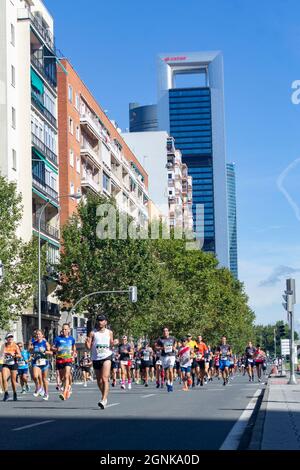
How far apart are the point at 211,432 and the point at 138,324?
5212 centimetres

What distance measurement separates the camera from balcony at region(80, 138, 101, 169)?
79.9 meters

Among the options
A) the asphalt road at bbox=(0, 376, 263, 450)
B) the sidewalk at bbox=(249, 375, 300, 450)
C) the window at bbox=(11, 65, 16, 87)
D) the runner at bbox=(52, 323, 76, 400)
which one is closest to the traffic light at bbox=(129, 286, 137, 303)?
the window at bbox=(11, 65, 16, 87)

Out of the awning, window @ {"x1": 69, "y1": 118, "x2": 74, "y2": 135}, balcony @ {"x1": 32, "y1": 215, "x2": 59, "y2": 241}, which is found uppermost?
the awning

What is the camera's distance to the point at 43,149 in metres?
65.7

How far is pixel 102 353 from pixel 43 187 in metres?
47.1

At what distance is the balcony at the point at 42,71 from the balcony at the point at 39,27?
167 centimetres

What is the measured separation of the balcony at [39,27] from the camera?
63.9 metres

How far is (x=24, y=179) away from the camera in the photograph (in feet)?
202

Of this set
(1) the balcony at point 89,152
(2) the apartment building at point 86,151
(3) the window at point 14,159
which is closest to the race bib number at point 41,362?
(3) the window at point 14,159

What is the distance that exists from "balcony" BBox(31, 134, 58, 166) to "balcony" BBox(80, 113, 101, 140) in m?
11.9

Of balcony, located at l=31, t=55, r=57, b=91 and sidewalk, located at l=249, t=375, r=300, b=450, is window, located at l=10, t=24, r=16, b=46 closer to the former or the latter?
balcony, located at l=31, t=55, r=57, b=91

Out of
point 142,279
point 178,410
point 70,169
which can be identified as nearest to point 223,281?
point 70,169

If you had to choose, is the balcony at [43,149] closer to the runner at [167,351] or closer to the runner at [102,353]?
the runner at [167,351]

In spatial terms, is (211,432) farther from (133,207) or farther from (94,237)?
(133,207)
